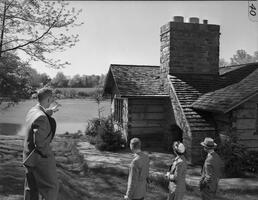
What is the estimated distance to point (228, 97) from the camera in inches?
420

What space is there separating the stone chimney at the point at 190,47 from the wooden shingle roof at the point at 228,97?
2329mm

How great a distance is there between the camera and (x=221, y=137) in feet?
34.3

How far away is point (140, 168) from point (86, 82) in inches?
2399

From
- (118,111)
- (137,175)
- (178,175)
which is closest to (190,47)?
(118,111)

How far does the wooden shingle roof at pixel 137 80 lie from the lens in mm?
13406

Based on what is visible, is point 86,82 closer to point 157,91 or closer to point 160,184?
point 157,91

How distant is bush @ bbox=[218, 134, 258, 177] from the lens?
922 cm

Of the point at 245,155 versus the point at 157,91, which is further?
the point at 157,91

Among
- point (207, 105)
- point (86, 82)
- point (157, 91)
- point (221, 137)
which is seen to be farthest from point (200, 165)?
point (86, 82)

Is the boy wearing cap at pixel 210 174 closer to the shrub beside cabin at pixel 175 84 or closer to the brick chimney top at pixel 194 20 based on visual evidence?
the shrub beside cabin at pixel 175 84

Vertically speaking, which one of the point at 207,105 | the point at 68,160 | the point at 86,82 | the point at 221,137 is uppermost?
the point at 86,82

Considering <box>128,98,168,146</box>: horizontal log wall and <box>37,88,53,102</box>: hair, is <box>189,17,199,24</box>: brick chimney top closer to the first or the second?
<box>128,98,168,146</box>: horizontal log wall

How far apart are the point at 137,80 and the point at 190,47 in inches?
119

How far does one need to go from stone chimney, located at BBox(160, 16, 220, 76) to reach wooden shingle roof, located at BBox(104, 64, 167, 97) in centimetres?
85
